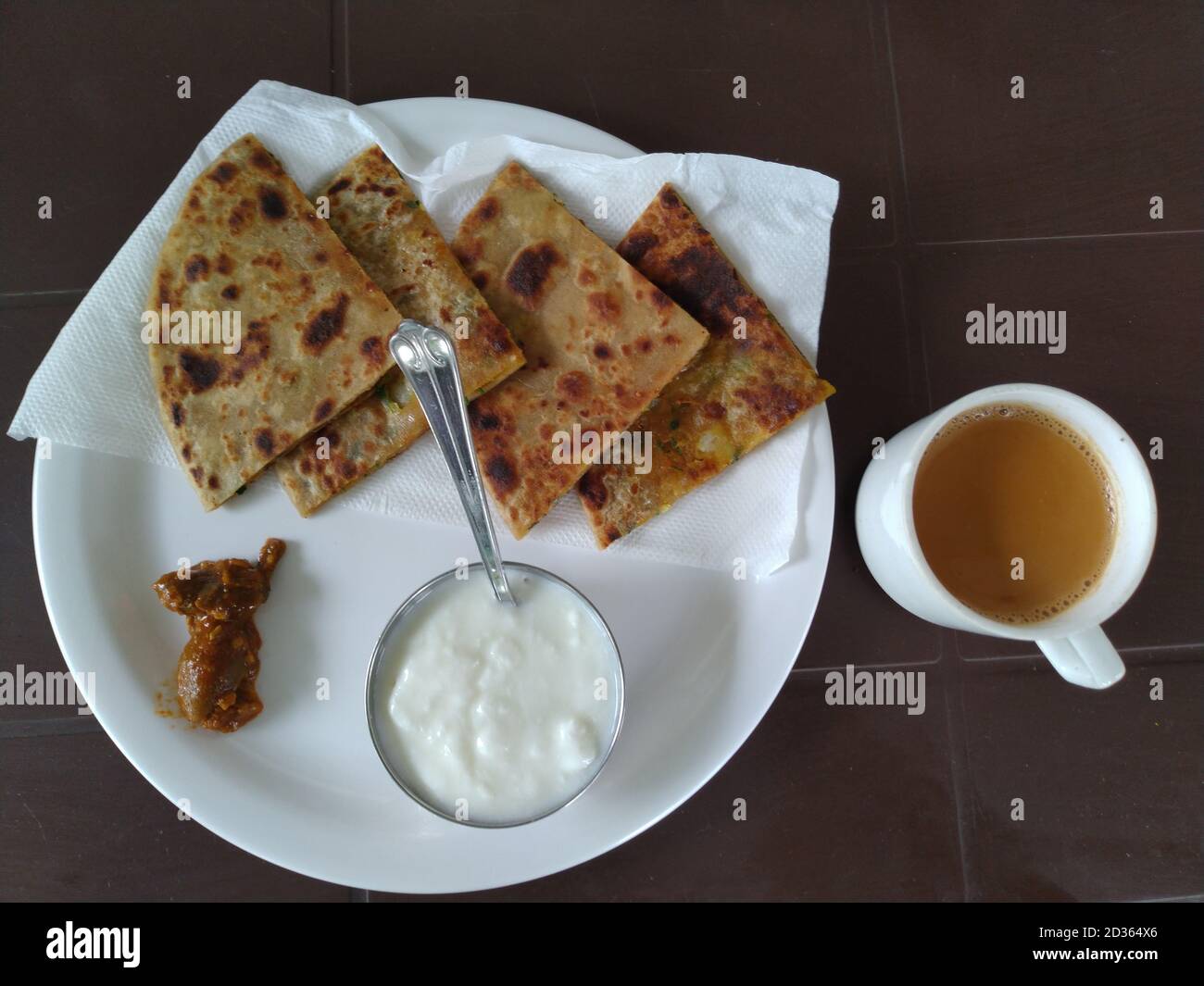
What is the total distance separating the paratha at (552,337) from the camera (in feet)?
5.18

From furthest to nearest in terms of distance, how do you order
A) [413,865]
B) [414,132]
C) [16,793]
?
[16,793], [414,132], [413,865]

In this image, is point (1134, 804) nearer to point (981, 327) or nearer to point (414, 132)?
point (981, 327)

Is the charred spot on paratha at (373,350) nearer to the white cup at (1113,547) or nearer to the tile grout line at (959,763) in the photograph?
the white cup at (1113,547)

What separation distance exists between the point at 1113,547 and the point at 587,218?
1.19 m

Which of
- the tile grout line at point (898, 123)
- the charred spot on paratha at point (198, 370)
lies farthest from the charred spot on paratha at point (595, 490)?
the tile grout line at point (898, 123)

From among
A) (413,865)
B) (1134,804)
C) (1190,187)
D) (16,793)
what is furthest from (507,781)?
(1190,187)

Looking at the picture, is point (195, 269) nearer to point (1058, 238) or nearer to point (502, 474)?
point (502, 474)

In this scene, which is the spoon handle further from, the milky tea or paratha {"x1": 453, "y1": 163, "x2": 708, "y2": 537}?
the milky tea

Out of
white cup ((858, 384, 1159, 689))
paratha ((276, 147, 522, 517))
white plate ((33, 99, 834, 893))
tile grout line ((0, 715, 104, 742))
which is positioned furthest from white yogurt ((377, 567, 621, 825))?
tile grout line ((0, 715, 104, 742))

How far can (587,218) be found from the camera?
1.67 m

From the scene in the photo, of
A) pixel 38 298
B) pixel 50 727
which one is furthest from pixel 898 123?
→ pixel 50 727

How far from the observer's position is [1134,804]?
181cm

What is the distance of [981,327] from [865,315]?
0.89 feet

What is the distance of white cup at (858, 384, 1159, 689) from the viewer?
142 centimetres
